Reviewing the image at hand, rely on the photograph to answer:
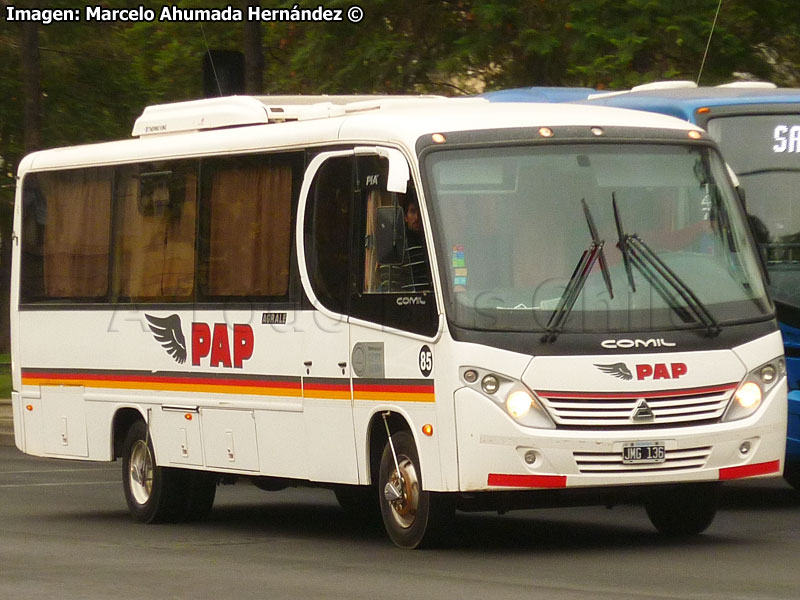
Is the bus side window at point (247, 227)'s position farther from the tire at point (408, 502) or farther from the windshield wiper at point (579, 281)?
the windshield wiper at point (579, 281)

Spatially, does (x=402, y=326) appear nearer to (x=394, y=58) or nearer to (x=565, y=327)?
(x=565, y=327)

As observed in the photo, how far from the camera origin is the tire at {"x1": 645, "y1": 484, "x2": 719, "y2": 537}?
12375mm

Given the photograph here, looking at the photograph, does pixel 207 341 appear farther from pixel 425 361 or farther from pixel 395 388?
pixel 425 361

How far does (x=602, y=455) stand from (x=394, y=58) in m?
17.8

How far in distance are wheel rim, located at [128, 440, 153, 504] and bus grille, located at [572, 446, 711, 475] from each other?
4.64m

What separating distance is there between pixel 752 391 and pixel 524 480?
60.8 inches

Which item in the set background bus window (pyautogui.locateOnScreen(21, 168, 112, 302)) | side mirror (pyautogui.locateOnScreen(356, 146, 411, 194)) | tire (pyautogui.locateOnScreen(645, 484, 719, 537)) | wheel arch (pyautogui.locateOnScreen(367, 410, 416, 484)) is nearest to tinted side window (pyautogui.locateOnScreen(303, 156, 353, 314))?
side mirror (pyautogui.locateOnScreen(356, 146, 411, 194))

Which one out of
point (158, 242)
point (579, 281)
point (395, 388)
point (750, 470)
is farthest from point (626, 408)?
point (158, 242)

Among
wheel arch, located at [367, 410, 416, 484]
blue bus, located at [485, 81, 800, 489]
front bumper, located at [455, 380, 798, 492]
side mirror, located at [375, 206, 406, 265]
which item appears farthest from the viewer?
blue bus, located at [485, 81, 800, 489]

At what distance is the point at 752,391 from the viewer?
38.7 ft

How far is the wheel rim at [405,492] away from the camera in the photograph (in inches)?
466

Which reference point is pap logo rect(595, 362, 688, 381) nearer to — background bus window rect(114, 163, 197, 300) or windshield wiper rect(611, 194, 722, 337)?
windshield wiper rect(611, 194, 722, 337)

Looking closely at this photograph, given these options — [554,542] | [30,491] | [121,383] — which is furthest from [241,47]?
[554,542]

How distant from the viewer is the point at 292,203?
13211 mm
